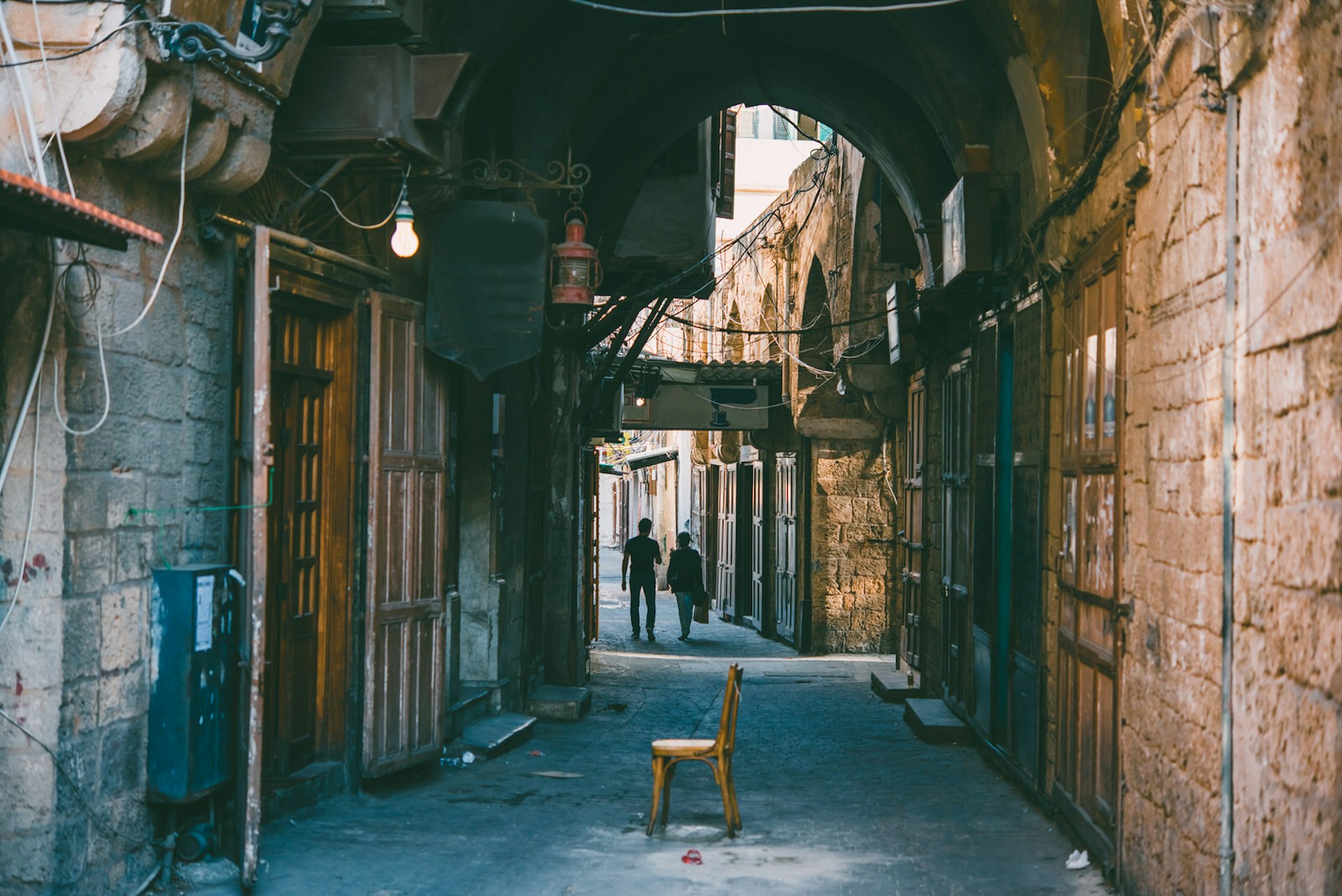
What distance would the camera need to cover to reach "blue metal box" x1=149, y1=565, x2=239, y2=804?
17.4ft

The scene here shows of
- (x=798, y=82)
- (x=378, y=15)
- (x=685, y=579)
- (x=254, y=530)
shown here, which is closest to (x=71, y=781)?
(x=254, y=530)

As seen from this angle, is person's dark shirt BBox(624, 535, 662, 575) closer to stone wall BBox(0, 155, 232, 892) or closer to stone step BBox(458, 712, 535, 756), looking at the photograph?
stone step BBox(458, 712, 535, 756)

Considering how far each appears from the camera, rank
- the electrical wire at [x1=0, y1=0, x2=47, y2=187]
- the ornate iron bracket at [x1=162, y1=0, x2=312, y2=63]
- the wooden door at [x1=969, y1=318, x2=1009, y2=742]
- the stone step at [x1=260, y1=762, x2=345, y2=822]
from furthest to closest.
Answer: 1. the wooden door at [x1=969, y1=318, x2=1009, y2=742]
2. the stone step at [x1=260, y1=762, x2=345, y2=822]
3. the ornate iron bracket at [x1=162, y1=0, x2=312, y2=63]
4. the electrical wire at [x1=0, y1=0, x2=47, y2=187]

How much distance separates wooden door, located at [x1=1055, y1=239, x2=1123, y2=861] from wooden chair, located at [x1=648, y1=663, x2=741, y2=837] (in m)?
1.70

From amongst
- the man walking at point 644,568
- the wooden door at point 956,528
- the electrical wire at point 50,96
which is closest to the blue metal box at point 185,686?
the electrical wire at point 50,96

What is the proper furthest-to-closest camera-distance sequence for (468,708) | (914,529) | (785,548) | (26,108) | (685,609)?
(685,609) < (785,548) < (914,529) < (468,708) < (26,108)

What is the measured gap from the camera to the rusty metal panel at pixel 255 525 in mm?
5461

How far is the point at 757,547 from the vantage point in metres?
21.3

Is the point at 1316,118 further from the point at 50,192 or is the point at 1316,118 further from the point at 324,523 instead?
the point at 324,523

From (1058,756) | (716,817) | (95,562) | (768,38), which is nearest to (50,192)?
(95,562)

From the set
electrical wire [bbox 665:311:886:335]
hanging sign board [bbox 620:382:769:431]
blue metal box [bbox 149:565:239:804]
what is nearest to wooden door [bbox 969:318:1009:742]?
electrical wire [bbox 665:311:886:335]

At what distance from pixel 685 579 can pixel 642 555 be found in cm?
82

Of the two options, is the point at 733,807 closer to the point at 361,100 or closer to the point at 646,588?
the point at 361,100

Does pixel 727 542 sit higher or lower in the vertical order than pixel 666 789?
higher
